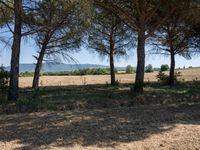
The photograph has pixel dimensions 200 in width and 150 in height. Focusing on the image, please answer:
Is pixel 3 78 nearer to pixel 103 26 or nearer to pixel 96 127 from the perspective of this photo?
pixel 96 127

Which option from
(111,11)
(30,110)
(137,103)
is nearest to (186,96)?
(137,103)

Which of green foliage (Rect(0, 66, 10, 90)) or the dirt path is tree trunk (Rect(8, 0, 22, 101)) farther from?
the dirt path

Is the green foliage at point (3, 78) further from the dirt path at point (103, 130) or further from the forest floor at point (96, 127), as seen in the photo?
the dirt path at point (103, 130)

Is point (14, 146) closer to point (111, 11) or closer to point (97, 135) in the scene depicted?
point (97, 135)

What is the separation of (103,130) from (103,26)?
59.7 ft

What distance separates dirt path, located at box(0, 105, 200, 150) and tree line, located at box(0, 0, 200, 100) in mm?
4221

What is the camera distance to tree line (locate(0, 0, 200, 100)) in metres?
13.7

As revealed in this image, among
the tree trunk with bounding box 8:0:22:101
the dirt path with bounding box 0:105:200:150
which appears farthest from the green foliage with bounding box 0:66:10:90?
the dirt path with bounding box 0:105:200:150

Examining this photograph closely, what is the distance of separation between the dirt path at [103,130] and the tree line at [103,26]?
4.22m

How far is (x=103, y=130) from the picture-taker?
833 centimetres

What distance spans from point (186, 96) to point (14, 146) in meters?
9.42

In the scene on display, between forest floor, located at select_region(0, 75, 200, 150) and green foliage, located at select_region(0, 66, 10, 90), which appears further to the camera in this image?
green foliage, located at select_region(0, 66, 10, 90)

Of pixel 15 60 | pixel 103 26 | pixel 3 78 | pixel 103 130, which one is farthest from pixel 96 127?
pixel 103 26

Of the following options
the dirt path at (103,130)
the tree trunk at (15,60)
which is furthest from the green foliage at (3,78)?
the dirt path at (103,130)
